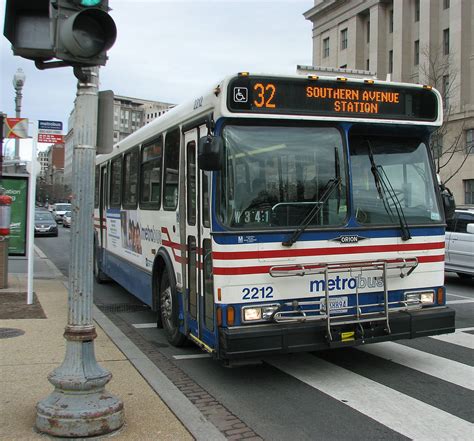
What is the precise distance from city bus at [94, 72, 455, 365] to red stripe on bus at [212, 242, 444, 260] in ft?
0.04

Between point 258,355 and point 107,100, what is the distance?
8.76ft

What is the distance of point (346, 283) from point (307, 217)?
80cm

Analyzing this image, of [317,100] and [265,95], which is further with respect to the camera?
[317,100]

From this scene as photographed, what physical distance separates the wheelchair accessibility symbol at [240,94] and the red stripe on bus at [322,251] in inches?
58.7

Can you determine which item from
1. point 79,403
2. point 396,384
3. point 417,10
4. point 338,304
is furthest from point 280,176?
point 417,10

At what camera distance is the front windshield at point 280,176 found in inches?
217

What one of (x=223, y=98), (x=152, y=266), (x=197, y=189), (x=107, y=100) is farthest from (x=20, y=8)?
(x=152, y=266)

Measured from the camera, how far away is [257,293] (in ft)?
17.9

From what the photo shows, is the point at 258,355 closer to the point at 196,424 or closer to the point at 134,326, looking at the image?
the point at 196,424

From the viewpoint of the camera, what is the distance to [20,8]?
4070 mm

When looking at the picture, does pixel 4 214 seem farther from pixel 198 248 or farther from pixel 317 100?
pixel 317 100

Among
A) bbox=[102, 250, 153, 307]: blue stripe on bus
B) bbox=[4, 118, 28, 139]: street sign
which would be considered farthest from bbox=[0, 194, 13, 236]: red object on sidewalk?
bbox=[102, 250, 153, 307]: blue stripe on bus

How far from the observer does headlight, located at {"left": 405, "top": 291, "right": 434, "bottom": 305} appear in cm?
608

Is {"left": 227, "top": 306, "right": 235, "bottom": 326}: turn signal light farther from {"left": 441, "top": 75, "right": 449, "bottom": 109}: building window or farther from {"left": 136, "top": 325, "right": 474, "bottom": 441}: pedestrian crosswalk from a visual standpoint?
{"left": 441, "top": 75, "right": 449, "bottom": 109}: building window
